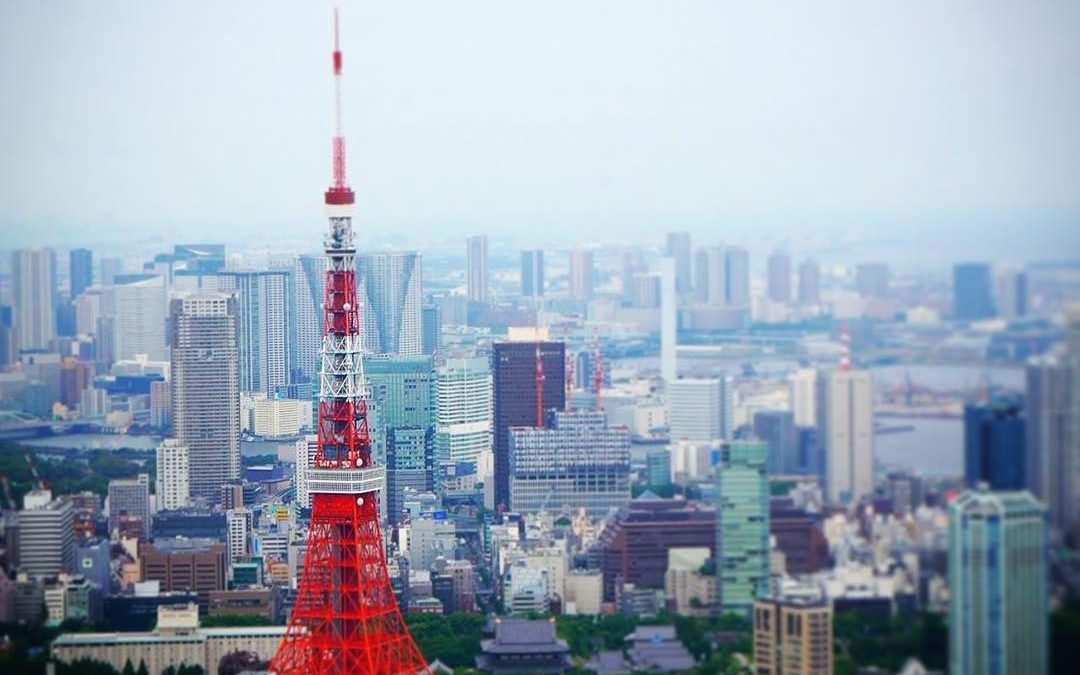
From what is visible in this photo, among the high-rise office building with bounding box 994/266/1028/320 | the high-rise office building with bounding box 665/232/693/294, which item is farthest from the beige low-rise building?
the high-rise office building with bounding box 994/266/1028/320

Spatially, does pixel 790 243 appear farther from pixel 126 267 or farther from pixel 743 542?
pixel 126 267

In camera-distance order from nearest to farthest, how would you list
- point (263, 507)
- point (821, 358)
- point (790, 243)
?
point (821, 358)
point (790, 243)
point (263, 507)

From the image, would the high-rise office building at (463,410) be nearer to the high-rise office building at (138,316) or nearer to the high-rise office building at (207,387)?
the high-rise office building at (207,387)

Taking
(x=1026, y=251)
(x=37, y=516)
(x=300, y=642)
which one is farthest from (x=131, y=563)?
(x=1026, y=251)

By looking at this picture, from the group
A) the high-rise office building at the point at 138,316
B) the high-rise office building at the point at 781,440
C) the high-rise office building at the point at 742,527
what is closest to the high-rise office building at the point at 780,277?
the high-rise office building at the point at 781,440

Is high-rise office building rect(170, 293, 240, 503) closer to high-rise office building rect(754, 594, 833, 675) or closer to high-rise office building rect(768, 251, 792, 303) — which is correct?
high-rise office building rect(768, 251, 792, 303)

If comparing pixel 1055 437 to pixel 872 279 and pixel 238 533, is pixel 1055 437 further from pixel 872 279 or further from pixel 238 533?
pixel 238 533
